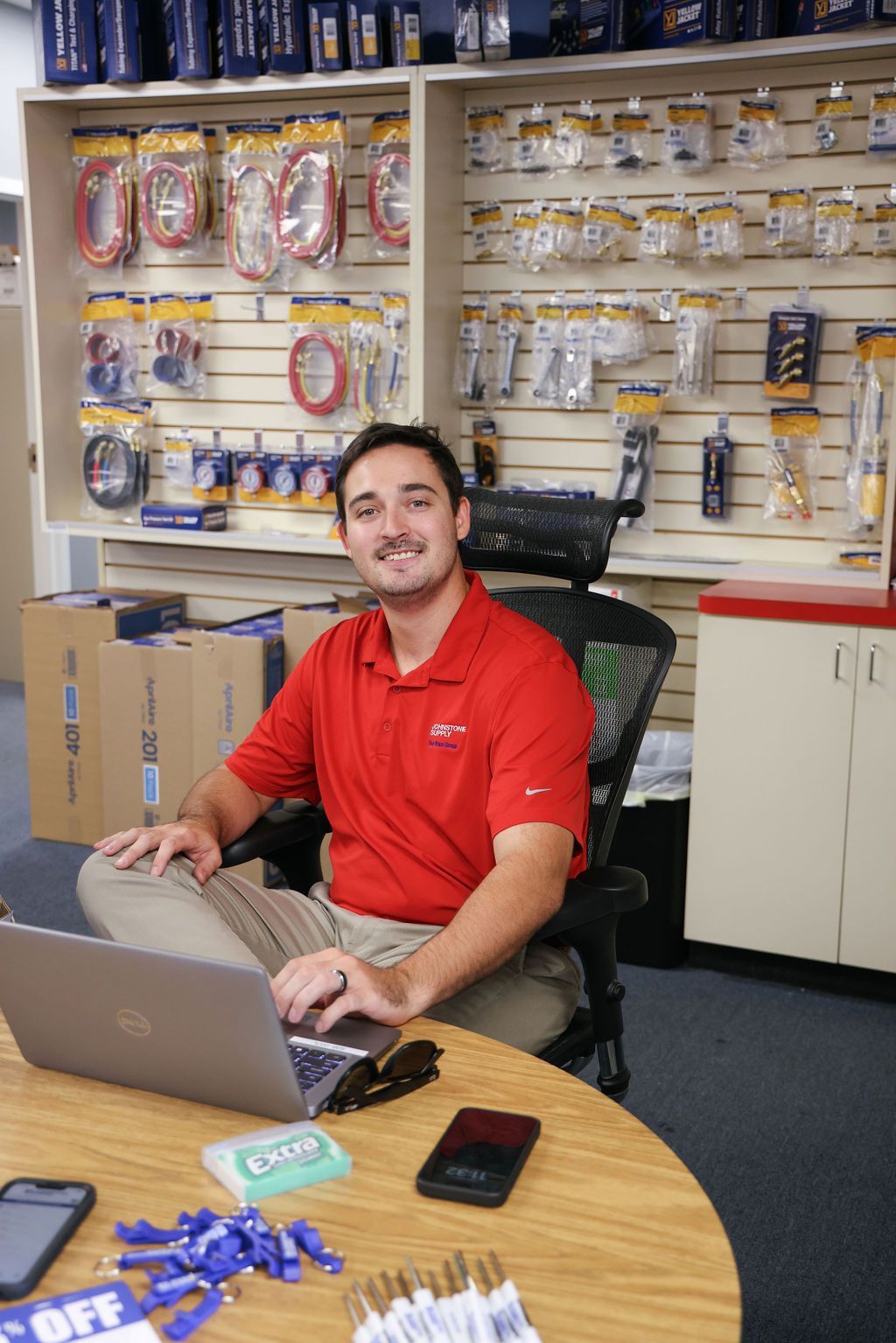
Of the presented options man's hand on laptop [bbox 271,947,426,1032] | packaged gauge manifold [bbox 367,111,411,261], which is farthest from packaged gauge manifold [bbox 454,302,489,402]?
man's hand on laptop [bbox 271,947,426,1032]

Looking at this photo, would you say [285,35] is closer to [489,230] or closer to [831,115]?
[489,230]

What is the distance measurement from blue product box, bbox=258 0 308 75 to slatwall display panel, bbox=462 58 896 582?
495 mm

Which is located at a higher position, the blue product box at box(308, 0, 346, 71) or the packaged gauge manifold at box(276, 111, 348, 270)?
the blue product box at box(308, 0, 346, 71)

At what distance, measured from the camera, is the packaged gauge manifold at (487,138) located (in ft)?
11.9

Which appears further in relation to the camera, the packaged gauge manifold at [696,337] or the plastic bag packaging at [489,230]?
the plastic bag packaging at [489,230]

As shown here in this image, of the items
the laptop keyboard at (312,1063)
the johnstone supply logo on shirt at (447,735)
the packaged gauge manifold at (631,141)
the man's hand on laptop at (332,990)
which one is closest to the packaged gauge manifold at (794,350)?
the packaged gauge manifold at (631,141)

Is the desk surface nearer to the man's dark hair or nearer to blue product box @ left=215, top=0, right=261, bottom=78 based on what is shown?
the man's dark hair

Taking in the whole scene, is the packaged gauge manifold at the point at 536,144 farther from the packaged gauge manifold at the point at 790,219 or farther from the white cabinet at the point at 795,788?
the white cabinet at the point at 795,788

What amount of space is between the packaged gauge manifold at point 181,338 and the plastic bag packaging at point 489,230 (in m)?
0.94

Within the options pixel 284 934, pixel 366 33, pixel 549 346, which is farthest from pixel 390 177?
pixel 284 934

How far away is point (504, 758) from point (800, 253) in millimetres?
2161

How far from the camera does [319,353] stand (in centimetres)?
397

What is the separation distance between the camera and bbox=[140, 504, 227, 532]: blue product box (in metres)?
4.08

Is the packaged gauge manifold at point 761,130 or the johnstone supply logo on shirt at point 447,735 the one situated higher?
the packaged gauge manifold at point 761,130
